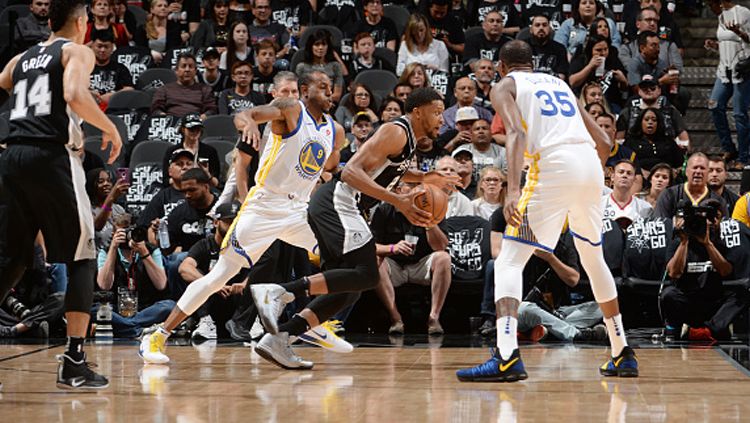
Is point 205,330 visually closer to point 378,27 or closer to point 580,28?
Answer: point 378,27

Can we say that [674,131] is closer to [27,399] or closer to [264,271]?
[264,271]

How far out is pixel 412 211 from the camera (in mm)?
6203

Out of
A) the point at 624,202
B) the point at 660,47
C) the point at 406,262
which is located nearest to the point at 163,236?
the point at 406,262

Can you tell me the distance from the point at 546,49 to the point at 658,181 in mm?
3116

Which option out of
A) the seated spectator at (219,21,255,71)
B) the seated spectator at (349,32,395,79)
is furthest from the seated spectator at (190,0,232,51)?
the seated spectator at (349,32,395,79)

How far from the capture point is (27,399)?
5129 millimetres

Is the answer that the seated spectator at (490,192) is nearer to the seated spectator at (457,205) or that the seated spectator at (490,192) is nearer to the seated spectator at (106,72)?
the seated spectator at (457,205)

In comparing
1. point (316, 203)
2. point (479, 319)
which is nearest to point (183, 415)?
point (316, 203)

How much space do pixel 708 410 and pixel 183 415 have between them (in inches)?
91.7

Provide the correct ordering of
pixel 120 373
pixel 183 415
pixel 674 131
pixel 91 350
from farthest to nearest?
pixel 674 131 < pixel 91 350 < pixel 120 373 < pixel 183 415

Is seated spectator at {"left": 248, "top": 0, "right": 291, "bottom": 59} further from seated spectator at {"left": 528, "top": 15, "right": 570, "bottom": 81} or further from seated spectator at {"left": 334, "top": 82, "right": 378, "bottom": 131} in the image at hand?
seated spectator at {"left": 528, "top": 15, "right": 570, "bottom": 81}

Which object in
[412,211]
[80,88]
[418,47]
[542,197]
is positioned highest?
[80,88]

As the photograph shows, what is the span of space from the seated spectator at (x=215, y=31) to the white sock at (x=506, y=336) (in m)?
8.95

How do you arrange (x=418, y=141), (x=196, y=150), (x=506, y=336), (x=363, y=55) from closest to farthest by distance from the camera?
1. (x=506, y=336)
2. (x=418, y=141)
3. (x=196, y=150)
4. (x=363, y=55)
